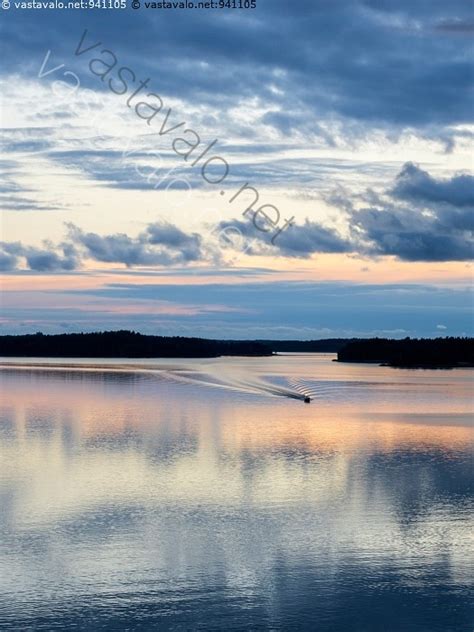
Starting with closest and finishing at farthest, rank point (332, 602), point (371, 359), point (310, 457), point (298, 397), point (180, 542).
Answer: point (332, 602) < point (180, 542) < point (310, 457) < point (298, 397) < point (371, 359)

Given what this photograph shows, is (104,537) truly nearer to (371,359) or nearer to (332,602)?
(332,602)

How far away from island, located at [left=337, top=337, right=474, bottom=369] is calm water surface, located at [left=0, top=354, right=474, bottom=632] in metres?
80.6

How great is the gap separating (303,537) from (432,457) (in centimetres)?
987

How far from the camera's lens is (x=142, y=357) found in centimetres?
15512

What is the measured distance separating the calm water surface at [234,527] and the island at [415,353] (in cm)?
8060

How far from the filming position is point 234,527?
47.2 feet

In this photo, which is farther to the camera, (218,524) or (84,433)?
(84,433)

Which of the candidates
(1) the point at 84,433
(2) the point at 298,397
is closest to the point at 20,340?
(2) the point at 298,397

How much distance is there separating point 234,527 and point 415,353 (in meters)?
101

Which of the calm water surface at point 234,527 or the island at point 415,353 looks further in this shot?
the island at point 415,353

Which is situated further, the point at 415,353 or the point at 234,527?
the point at 415,353

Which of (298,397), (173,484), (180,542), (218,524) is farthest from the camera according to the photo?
(298,397)

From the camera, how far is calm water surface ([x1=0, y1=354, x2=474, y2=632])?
10.4 metres

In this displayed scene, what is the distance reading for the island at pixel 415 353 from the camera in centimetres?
10938
